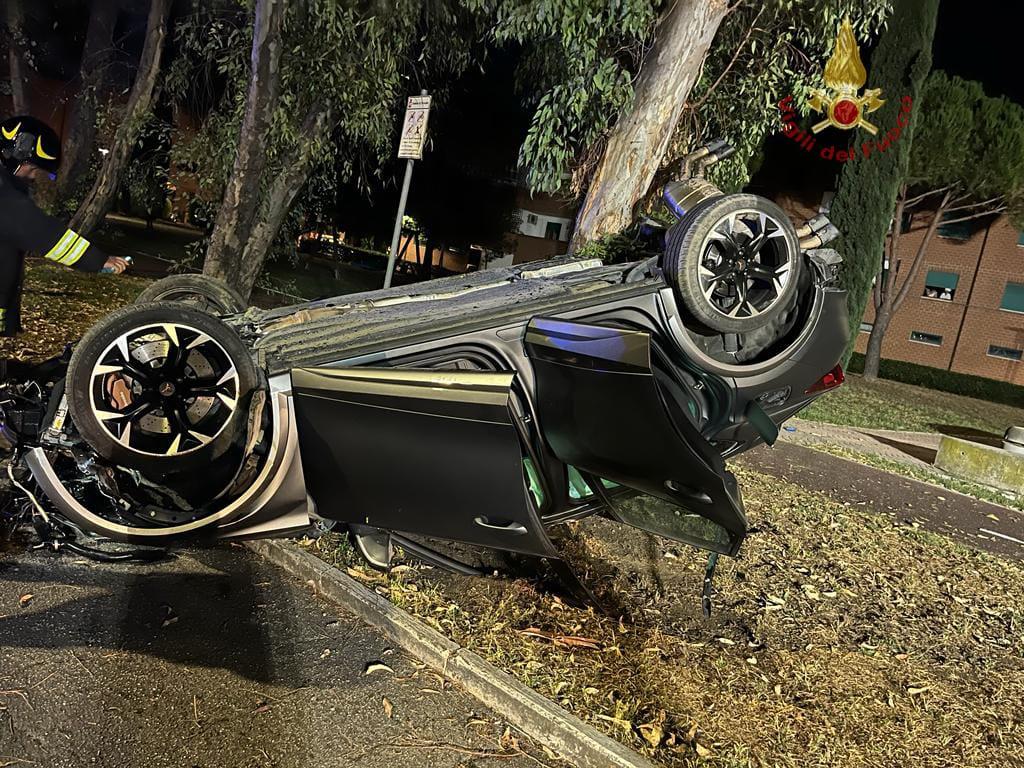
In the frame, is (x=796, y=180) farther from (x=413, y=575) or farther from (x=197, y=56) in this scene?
(x=413, y=575)

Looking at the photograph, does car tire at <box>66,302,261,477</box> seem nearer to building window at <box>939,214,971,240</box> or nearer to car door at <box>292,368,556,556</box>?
car door at <box>292,368,556,556</box>

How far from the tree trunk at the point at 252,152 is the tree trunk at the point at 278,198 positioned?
171 mm

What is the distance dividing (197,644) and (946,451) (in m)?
8.47

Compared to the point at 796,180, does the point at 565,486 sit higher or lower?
lower

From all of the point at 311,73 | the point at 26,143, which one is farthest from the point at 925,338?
the point at 26,143

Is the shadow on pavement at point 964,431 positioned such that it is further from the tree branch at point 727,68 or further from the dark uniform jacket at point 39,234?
the dark uniform jacket at point 39,234

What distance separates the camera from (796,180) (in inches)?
931

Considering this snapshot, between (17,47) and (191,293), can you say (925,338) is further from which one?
(191,293)

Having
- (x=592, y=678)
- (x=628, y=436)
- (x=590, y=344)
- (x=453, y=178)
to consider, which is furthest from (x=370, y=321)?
(x=453, y=178)

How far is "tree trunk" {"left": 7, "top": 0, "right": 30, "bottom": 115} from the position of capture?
1639 centimetres

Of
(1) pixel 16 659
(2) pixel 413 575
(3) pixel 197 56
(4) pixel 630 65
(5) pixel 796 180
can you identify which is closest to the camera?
(1) pixel 16 659

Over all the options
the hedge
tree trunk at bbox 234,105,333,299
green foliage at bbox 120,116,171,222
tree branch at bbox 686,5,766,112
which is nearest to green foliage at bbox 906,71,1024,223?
the hedge

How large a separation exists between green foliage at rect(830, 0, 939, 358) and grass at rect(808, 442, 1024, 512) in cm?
699

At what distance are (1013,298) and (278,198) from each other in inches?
1068
